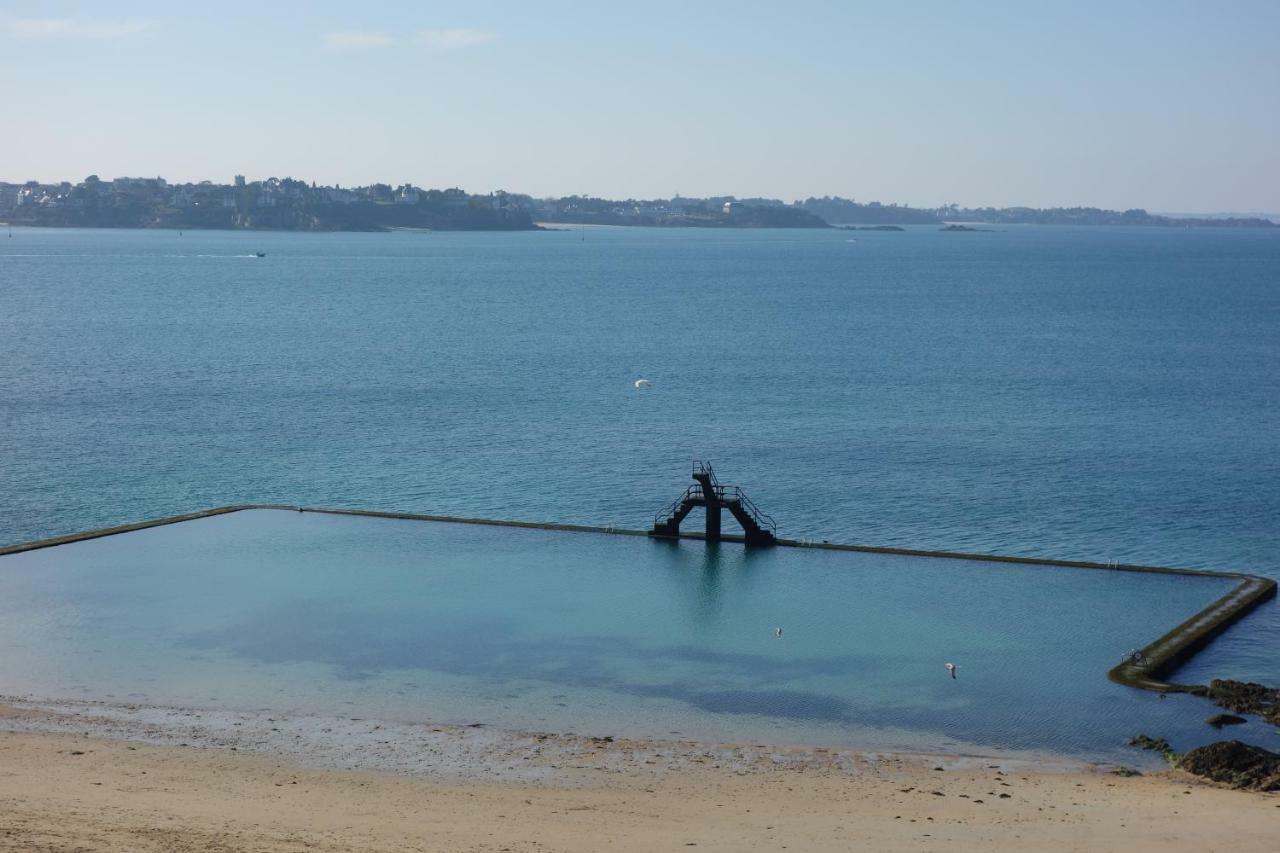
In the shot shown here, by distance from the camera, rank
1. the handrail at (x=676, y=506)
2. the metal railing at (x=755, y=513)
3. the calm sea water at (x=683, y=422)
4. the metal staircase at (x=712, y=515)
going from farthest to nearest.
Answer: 1. the calm sea water at (x=683, y=422)
2. the handrail at (x=676, y=506)
3. the metal railing at (x=755, y=513)
4. the metal staircase at (x=712, y=515)

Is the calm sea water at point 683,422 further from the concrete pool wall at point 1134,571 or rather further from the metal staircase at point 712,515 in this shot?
the metal staircase at point 712,515

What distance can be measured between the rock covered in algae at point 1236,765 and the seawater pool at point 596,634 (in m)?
1.84

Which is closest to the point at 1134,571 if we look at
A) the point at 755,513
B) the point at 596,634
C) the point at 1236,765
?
the point at 755,513

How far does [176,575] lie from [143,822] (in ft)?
65.3

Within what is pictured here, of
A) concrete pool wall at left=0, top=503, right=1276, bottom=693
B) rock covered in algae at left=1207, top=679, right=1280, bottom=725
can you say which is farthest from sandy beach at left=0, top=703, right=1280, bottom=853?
concrete pool wall at left=0, top=503, right=1276, bottom=693

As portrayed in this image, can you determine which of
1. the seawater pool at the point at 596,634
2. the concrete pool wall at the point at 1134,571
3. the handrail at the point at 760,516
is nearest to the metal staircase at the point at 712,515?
the handrail at the point at 760,516

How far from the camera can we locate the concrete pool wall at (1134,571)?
35.3 meters

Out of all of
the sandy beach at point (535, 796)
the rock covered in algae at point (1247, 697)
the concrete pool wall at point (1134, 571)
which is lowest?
the sandy beach at point (535, 796)

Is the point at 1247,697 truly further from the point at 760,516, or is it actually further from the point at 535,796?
the point at 760,516

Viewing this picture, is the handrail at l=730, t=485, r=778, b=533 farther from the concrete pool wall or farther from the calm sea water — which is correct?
the concrete pool wall

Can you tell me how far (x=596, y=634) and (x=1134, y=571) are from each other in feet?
59.5

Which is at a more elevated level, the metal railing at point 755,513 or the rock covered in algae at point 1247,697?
the metal railing at point 755,513

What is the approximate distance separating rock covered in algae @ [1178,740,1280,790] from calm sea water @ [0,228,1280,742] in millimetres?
7203

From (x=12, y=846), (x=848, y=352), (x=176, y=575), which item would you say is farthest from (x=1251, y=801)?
(x=848, y=352)
